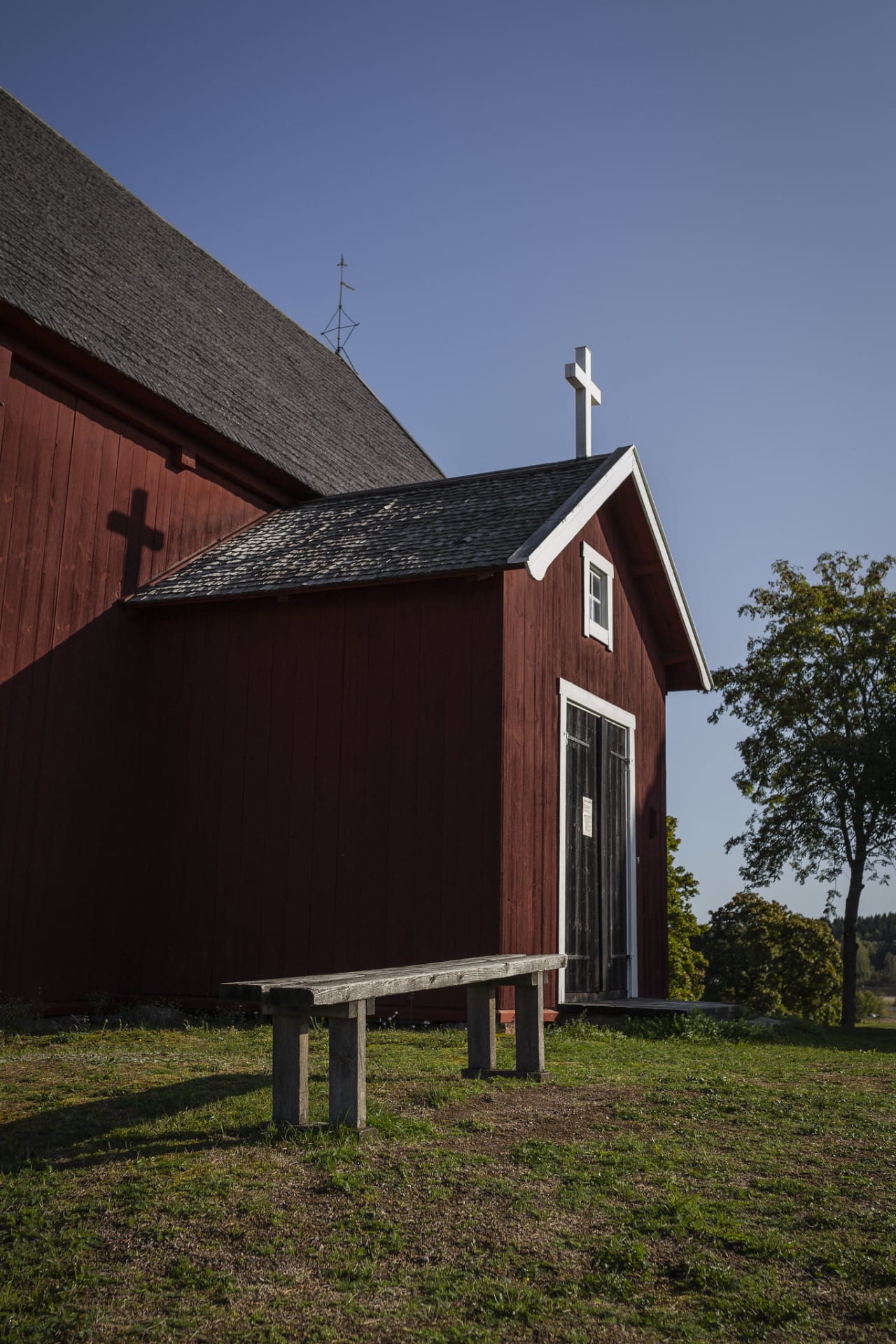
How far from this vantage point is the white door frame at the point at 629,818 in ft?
38.3

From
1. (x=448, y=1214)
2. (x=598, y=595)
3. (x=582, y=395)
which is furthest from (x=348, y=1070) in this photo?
(x=582, y=395)

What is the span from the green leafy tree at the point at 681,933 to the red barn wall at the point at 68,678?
21.5 m

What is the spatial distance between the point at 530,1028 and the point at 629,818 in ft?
22.3

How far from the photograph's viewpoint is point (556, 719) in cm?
1202

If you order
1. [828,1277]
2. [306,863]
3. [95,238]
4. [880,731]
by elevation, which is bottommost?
[828,1277]

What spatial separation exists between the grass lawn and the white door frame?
457 cm

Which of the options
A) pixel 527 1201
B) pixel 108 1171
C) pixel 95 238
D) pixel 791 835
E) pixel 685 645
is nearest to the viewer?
pixel 527 1201

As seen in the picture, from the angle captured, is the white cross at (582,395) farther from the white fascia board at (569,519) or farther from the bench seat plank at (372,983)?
the bench seat plank at (372,983)

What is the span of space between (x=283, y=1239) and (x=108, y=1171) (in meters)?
1.15

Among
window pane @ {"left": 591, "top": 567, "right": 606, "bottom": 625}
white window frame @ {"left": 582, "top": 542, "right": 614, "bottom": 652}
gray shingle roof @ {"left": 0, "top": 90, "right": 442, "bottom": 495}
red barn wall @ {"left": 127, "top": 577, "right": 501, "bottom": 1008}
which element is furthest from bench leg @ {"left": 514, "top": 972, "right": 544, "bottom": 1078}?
gray shingle roof @ {"left": 0, "top": 90, "right": 442, "bottom": 495}

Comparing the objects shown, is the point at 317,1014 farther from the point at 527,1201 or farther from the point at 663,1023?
the point at 663,1023

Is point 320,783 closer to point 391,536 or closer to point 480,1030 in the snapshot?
point 391,536

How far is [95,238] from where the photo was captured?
14406mm

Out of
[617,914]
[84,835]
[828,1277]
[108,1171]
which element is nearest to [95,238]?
[84,835]
